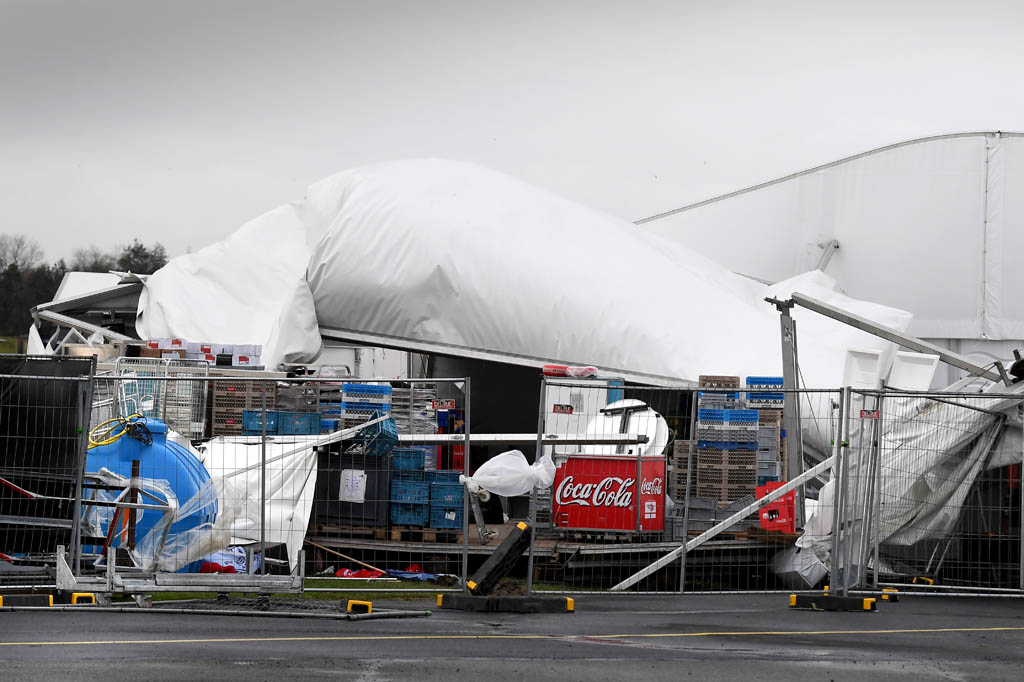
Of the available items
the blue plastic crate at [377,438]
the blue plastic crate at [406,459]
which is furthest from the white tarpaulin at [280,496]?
the blue plastic crate at [406,459]

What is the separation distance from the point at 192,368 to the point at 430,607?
37.4 ft

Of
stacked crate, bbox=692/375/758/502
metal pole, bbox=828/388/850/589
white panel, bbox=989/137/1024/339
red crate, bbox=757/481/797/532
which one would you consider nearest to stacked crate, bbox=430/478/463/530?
red crate, bbox=757/481/797/532

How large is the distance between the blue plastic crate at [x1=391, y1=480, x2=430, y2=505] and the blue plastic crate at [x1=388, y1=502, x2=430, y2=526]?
0.19ft

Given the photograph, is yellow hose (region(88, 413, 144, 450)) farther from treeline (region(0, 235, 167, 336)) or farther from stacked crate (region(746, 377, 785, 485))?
treeline (region(0, 235, 167, 336))

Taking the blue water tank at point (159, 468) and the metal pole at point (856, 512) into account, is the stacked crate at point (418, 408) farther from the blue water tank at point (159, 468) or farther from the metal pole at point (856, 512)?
the metal pole at point (856, 512)

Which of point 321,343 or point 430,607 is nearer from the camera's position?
point 430,607

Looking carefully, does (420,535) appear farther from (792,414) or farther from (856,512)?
(792,414)

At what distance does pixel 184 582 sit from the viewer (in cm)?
933

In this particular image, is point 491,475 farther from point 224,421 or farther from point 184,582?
point 224,421

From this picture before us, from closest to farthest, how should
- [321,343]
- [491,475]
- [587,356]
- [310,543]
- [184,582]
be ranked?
[184,582]
[491,475]
[310,543]
[587,356]
[321,343]

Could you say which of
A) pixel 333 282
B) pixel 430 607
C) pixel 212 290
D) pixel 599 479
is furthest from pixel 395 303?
pixel 430 607

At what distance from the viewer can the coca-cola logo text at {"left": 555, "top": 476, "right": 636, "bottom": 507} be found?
11742 mm

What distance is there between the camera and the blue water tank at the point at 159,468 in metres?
10.4

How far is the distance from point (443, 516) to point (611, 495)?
1676 mm
